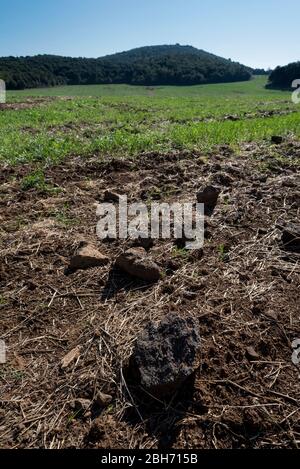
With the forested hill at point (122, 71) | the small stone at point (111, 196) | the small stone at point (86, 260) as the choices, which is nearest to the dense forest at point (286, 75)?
the forested hill at point (122, 71)

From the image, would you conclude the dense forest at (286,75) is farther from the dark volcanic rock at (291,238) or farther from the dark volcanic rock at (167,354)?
the dark volcanic rock at (167,354)

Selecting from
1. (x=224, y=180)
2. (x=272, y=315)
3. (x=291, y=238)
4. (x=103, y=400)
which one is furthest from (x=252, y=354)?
(x=224, y=180)

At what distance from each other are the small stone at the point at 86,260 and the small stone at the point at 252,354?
129 centimetres

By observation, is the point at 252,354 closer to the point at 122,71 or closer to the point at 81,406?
the point at 81,406

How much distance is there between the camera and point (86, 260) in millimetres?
2965

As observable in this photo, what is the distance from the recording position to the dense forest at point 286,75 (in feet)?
182

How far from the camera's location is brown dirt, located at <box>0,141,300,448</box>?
1.78 meters

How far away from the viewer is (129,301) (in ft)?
8.43

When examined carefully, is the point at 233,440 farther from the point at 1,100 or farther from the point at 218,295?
the point at 1,100

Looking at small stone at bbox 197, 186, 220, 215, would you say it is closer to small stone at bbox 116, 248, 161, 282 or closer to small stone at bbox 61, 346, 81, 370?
small stone at bbox 116, 248, 161, 282

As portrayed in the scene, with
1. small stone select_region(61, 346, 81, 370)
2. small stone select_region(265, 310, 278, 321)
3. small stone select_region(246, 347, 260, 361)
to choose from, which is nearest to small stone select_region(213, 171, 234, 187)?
small stone select_region(265, 310, 278, 321)

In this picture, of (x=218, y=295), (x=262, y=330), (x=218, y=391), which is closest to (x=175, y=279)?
(x=218, y=295)

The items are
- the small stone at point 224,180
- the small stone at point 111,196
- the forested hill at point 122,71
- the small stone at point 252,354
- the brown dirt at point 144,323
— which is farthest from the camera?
the forested hill at point 122,71

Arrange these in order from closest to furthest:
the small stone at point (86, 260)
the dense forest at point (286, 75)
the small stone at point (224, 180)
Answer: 1. the small stone at point (86, 260)
2. the small stone at point (224, 180)
3. the dense forest at point (286, 75)
